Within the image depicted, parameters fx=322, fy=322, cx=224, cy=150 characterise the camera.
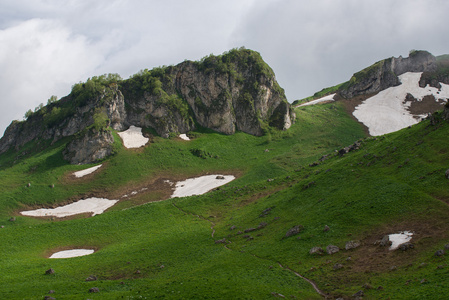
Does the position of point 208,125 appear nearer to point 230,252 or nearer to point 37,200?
point 37,200

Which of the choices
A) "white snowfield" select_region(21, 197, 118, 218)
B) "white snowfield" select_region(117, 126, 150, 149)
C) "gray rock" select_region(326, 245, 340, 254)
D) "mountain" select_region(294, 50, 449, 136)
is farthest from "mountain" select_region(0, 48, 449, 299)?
"mountain" select_region(294, 50, 449, 136)

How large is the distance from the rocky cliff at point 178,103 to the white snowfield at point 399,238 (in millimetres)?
89219

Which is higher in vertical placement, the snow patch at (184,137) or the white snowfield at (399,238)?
the snow patch at (184,137)

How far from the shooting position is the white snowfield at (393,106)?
129 meters

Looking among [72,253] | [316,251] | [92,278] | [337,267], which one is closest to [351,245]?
[316,251]

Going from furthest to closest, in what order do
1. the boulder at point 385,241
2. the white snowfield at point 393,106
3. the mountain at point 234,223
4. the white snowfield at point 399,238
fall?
the white snowfield at point 393,106, the boulder at point 385,241, the white snowfield at point 399,238, the mountain at point 234,223

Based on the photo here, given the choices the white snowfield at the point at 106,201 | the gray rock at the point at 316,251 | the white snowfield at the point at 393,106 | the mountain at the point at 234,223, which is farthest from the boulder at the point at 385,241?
the white snowfield at the point at 393,106

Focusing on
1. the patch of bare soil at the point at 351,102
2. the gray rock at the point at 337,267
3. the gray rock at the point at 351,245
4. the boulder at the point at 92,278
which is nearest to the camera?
the gray rock at the point at 337,267

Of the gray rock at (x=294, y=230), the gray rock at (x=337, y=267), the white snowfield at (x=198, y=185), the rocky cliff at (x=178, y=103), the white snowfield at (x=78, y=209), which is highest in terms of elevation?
the rocky cliff at (x=178, y=103)

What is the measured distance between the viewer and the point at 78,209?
8444cm

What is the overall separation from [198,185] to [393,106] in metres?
103

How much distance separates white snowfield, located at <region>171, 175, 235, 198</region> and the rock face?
10102cm

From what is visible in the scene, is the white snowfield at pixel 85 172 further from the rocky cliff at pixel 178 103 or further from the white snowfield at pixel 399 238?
the white snowfield at pixel 399 238

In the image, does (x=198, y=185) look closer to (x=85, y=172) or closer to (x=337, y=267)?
(x=85, y=172)
